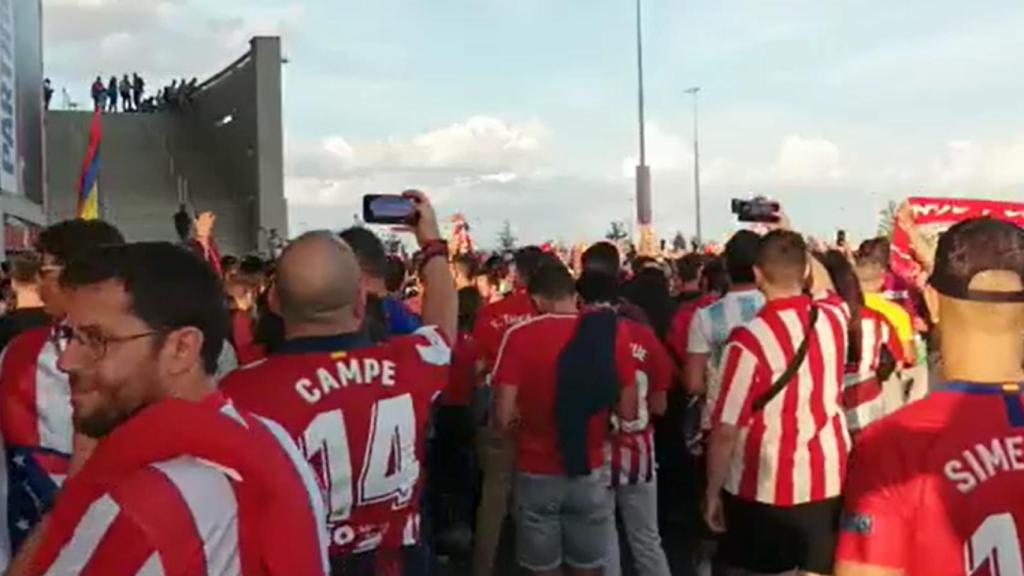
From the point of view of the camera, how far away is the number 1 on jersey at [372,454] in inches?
136

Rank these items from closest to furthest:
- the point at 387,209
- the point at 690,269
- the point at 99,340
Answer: the point at 99,340, the point at 387,209, the point at 690,269

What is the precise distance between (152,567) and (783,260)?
11.9 ft

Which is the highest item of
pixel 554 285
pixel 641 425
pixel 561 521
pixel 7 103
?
pixel 7 103

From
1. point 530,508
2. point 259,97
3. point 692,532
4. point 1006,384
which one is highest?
point 259,97

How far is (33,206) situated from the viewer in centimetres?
2064

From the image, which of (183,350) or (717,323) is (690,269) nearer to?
(717,323)

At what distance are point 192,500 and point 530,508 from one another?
4315 mm

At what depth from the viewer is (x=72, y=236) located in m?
3.97

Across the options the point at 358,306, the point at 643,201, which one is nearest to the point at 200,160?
the point at 643,201

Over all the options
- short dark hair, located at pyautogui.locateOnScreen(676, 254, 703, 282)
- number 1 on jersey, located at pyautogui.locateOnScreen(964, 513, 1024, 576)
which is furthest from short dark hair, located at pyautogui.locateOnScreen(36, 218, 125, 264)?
short dark hair, located at pyautogui.locateOnScreen(676, 254, 703, 282)

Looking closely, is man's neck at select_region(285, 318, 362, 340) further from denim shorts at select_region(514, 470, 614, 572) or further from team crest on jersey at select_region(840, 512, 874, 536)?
denim shorts at select_region(514, 470, 614, 572)

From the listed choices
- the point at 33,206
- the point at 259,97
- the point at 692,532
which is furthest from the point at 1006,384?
the point at 259,97

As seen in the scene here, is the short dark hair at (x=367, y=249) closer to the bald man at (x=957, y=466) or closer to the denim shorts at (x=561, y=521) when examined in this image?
the denim shorts at (x=561, y=521)

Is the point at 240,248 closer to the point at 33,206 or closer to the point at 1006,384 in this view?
the point at 33,206
